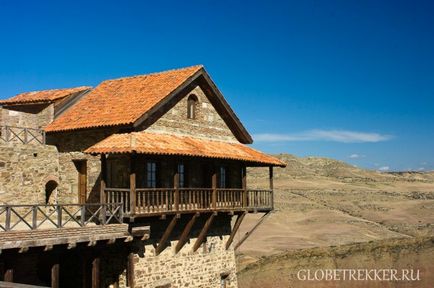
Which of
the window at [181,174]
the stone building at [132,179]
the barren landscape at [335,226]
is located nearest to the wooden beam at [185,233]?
the stone building at [132,179]

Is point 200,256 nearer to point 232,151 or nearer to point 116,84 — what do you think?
point 232,151

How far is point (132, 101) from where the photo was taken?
73.3ft

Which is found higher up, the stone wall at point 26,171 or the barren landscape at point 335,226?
the stone wall at point 26,171

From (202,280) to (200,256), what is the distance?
1.08m

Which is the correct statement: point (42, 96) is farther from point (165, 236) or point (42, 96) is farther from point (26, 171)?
point (165, 236)

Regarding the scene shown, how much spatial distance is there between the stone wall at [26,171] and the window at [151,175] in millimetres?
5110

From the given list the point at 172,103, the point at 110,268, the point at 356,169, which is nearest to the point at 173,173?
the point at 172,103

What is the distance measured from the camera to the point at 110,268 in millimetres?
19812

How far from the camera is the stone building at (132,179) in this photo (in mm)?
18531

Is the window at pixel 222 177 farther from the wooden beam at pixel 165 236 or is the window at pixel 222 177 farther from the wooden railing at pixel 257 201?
the wooden beam at pixel 165 236

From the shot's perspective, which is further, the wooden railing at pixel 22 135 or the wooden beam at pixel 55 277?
the wooden railing at pixel 22 135

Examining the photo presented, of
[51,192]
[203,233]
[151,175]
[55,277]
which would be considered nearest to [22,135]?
[51,192]

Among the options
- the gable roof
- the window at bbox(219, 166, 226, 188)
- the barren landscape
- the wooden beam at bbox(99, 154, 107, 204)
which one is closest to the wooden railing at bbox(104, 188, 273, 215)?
the wooden beam at bbox(99, 154, 107, 204)

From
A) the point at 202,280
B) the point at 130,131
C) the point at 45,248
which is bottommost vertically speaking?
the point at 202,280
